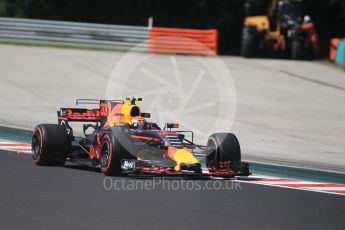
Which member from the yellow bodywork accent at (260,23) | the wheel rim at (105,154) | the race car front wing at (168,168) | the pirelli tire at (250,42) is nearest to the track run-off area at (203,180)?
the race car front wing at (168,168)

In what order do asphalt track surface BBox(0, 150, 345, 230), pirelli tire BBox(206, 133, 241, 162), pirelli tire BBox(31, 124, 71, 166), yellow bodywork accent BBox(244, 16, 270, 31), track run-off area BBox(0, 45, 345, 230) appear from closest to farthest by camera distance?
asphalt track surface BBox(0, 150, 345, 230)
track run-off area BBox(0, 45, 345, 230)
pirelli tire BBox(206, 133, 241, 162)
pirelli tire BBox(31, 124, 71, 166)
yellow bodywork accent BBox(244, 16, 270, 31)

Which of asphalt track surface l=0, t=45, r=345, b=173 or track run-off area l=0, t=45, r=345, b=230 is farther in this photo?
asphalt track surface l=0, t=45, r=345, b=173

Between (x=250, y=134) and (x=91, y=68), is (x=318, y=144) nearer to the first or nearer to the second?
(x=250, y=134)

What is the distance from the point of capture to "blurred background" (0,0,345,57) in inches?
1585

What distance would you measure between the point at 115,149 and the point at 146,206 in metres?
2.03

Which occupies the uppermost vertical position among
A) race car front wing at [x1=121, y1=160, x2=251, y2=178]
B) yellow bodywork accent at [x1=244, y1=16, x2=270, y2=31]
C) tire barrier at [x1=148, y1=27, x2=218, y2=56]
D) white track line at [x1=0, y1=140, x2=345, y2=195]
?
yellow bodywork accent at [x1=244, y1=16, x2=270, y2=31]

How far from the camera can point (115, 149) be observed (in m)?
12.9

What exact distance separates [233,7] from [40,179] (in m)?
28.2

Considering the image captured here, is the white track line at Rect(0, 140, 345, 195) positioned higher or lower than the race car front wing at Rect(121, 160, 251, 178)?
lower

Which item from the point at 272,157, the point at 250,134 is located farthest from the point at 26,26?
the point at 272,157

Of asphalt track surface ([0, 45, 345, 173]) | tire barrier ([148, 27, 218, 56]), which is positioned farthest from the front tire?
tire barrier ([148, 27, 218, 56])

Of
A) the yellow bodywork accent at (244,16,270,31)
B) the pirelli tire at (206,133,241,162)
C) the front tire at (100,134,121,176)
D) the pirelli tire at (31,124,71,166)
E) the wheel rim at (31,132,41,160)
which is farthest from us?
the yellow bodywork accent at (244,16,270,31)

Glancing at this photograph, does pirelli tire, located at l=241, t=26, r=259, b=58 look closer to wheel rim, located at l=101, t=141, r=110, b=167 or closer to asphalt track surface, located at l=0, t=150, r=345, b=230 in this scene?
asphalt track surface, located at l=0, t=150, r=345, b=230

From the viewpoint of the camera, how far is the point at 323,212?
37.5 feet
